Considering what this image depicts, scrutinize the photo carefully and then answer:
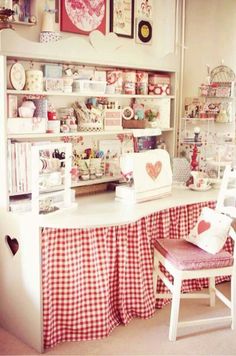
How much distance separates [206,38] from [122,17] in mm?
710

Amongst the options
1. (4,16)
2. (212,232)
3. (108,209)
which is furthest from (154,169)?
(4,16)

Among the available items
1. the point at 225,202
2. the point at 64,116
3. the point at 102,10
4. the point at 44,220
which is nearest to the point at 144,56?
the point at 102,10

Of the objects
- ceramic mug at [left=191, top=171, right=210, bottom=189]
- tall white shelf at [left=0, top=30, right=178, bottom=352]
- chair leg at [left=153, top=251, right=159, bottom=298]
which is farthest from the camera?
ceramic mug at [left=191, top=171, right=210, bottom=189]

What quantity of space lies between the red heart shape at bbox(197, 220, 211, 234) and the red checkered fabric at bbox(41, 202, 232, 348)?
312 mm

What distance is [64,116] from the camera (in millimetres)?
3109

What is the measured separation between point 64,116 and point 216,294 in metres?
1.48

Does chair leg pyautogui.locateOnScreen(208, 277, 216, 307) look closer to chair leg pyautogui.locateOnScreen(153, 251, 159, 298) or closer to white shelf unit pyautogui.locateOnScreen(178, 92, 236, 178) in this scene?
chair leg pyautogui.locateOnScreen(153, 251, 159, 298)

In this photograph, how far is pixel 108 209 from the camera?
9.49 ft

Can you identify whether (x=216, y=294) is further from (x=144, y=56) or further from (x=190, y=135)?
(x=144, y=56)

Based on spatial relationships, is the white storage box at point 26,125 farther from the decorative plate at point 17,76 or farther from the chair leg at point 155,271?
the chair leg at point 155,271

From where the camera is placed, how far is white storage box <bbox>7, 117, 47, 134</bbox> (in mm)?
2715

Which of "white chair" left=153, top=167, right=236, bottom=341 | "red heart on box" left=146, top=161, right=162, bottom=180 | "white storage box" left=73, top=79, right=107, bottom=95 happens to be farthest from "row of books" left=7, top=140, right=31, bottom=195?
"white chair" left=153, top=167, right=236, bottom=341

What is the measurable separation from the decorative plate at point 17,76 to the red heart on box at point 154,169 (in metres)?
0.90

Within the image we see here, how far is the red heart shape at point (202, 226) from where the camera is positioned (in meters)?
2.82
